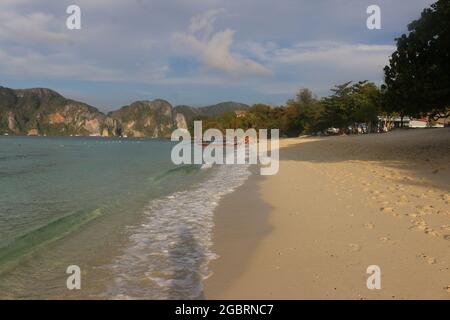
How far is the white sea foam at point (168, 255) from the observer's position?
5.60 metres

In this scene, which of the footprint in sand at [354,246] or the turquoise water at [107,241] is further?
the footprint in sand at [354,246]

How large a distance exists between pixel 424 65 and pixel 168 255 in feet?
59.5

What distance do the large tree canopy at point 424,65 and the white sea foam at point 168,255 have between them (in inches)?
498

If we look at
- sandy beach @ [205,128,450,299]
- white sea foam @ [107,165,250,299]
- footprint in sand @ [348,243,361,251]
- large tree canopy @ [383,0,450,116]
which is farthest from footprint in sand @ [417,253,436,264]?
large tree canopy @ [383,0,450,116]

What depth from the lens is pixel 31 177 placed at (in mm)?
21359

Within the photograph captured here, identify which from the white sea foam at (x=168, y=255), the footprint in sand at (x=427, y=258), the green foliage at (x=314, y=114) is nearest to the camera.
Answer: the white sea foam at (x=168, y=255)

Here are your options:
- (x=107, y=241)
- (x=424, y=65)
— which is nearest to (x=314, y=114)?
(x=424, y=65)

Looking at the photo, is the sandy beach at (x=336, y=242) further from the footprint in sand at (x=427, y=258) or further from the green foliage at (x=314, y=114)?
the green foliage at (x=314, y=114)

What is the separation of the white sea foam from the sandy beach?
11.7 inches

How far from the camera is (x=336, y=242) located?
7117 mm

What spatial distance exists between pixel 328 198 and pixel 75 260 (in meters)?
7.18

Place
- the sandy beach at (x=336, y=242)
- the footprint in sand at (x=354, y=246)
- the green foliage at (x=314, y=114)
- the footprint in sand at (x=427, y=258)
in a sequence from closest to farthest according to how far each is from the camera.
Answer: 1. the sandy beach at (x=336, y=242)
2. the footprint in sand at (x=427, y=258)
3. the footprint in sand at (x=354, y=246)
4. the green foliage at (x=314, y=114)

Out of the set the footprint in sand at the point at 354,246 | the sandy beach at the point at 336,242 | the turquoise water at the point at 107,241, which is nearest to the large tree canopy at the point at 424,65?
the sandy beach at the point at 336,242
